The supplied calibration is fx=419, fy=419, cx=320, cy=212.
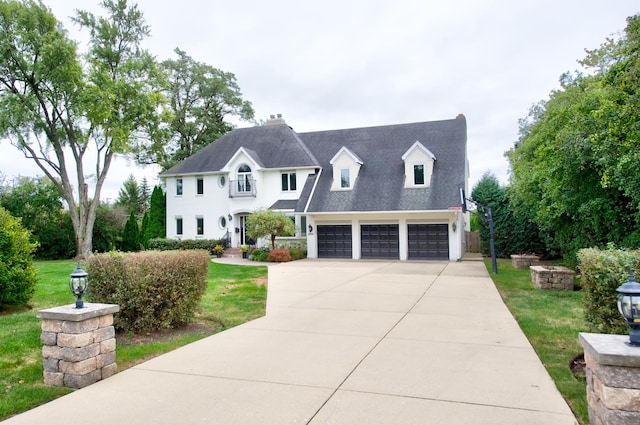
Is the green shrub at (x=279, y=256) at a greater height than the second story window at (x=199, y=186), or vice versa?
the second story window at (x=199, y=186)

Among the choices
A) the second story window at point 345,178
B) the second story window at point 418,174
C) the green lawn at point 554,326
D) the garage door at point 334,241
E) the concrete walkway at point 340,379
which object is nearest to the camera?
the concrete walkway at point 340,379

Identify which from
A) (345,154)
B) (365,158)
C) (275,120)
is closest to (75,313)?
(345,154)

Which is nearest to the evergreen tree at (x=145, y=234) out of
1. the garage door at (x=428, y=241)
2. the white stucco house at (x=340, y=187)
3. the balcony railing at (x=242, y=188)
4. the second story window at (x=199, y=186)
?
the white stucco house at (x=340, y=187)

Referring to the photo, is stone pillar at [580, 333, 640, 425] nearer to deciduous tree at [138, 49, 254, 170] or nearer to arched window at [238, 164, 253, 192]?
arched window at [238, 164, 253, 192]

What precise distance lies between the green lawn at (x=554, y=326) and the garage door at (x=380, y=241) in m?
9.77

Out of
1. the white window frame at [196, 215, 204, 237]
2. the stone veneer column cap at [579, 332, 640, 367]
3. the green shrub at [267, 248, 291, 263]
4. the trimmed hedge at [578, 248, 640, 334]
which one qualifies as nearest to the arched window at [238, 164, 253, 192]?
the white window frame at [196, 215, 204, 237]

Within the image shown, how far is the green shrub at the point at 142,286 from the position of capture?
692cm

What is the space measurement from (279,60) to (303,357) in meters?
13.6

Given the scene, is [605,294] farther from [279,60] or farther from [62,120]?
[62,120]

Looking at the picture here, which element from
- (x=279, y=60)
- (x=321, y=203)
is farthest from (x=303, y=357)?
(x=321, y=203)

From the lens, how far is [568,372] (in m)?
5.19

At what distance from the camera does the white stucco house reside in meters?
23.2

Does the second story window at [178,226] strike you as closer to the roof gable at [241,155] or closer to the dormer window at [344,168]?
the roof gable at [241,155]

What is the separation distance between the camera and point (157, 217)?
34062 millimetres
